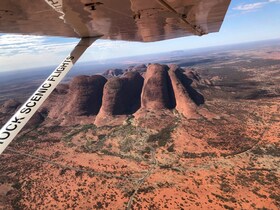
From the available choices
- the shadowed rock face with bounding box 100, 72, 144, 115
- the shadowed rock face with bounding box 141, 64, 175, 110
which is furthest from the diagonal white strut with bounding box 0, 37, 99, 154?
the shadowed rock face with bounding box 100, 72, 144, 115

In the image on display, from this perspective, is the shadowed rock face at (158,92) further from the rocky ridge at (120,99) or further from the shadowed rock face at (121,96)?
the shadowed rock face at (121,96)

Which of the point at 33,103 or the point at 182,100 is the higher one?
the point at 33,103

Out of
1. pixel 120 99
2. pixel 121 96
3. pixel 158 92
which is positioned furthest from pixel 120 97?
pixel 158 92

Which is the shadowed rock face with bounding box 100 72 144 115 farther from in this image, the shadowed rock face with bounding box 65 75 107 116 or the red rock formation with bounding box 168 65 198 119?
the red rock formation with bounding box 168 65 198 119

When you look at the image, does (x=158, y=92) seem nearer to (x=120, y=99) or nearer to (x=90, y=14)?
(x=120, y=99)

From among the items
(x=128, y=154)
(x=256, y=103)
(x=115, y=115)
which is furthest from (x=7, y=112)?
(x=256, y=103)

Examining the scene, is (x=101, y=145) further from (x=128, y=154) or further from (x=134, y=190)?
(x=134, y=190)
